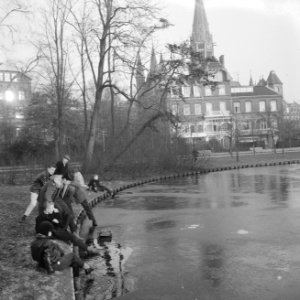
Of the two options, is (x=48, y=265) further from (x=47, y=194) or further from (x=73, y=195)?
(x=73, y=195)

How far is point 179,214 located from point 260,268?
676 centimetres

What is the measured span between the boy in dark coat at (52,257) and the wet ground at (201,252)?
15.6 inches

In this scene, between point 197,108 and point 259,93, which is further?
point 259,93

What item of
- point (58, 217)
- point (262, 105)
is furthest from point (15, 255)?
point (262, 105)

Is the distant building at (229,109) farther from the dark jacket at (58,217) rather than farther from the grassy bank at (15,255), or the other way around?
the dark jacket at (58,217)

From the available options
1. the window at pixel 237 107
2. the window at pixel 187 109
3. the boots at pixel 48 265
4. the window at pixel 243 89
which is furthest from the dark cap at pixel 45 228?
the window at pixel 243 89

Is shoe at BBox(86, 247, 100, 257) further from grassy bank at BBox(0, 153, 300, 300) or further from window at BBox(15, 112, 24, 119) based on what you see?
window at BBox(15, 112, 24, 119)

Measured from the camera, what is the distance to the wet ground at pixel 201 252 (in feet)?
20.9

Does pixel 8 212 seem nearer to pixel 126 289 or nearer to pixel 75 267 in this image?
pixel 75 267

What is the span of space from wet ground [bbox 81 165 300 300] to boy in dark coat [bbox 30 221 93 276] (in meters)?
0.40

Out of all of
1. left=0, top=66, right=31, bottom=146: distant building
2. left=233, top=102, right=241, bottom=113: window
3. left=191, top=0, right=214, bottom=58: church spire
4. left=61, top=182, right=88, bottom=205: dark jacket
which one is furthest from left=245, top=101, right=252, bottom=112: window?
left=61, top=182, right=88, bottom=205: dark jacket

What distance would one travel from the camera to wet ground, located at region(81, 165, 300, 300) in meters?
6.36

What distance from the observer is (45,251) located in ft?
23.2

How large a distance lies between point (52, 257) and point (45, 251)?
0.15 m
